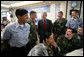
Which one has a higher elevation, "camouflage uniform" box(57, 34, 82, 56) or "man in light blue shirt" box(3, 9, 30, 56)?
"man in light blue shirt" box(3, 9, 30, 56)

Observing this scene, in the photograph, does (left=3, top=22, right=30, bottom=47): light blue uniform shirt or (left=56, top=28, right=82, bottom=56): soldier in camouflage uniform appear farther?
(left=56, top=28, right=82, bottom=56): soldier in camouflage uniform

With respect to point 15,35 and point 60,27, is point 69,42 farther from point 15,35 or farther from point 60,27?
point 15,35

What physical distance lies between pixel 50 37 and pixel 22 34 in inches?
19.6

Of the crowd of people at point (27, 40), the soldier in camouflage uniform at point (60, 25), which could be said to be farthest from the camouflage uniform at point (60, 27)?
the crowd of people at point (27, 40)

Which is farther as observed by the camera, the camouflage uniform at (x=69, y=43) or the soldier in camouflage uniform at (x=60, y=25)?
the soldier in camouflage uniform at (x=60, y=25)

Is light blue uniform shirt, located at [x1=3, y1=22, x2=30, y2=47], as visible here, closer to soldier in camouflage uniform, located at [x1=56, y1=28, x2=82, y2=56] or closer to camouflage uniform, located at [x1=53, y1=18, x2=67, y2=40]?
soldier in camouflage uniform, located at [x1=56, y1=28, x2=82, y2=56]

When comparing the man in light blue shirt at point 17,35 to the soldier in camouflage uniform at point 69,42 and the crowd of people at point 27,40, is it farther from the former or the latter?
the soldier in camouflage uniform at point 69,42

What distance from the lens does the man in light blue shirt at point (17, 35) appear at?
157cm

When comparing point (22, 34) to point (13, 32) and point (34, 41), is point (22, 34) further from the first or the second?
point (34, 41)

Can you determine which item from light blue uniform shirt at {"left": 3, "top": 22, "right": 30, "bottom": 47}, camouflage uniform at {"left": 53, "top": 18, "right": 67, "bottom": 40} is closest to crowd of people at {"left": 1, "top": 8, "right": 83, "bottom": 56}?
light blue uniform shirt at {"left": 3, "top": 22, "right": 30, "bottom": 47}

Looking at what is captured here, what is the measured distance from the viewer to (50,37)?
1531 mm

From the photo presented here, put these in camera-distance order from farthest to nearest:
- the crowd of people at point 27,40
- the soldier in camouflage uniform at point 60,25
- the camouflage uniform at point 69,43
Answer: the soldier in camouflage uniform at point 60,25
the camouflage uniform at point 69,43
the crowd of people at point 27,40

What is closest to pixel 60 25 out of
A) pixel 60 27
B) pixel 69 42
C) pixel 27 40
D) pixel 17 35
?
pixel 60 27

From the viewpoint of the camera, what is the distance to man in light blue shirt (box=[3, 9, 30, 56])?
5.14ft
